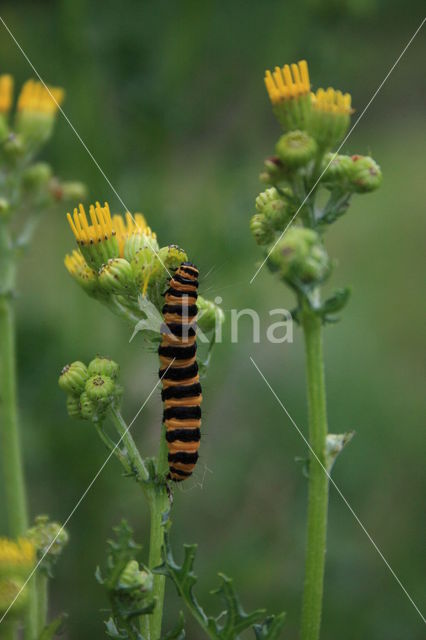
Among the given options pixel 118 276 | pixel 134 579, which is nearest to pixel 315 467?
pixel 134 579

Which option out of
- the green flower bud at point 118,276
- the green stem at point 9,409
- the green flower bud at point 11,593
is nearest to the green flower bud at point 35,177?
the green stem at point 9,409

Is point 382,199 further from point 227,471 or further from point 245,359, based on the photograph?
point 227,471

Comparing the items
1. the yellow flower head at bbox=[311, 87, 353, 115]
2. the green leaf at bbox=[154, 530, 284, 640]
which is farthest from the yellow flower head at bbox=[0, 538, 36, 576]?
the yellow flower head at bbox=[311, 87, 353, 115]

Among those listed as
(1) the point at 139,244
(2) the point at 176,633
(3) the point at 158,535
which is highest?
(1) the point at 139,244

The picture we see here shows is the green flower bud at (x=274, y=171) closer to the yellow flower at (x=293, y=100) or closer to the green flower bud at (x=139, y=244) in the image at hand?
the yellow flower at (x=293, y=100)

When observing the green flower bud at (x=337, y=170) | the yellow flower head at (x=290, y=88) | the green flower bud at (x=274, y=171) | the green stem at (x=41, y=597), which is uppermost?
the yellow flower head at (x=290, y=88)

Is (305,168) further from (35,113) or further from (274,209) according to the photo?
(35,113)

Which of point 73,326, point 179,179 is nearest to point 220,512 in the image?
point 73,326

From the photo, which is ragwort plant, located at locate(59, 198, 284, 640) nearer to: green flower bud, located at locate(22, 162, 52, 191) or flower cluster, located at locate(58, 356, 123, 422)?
flower cluster, located at locate(58, 356, 123, 422)
